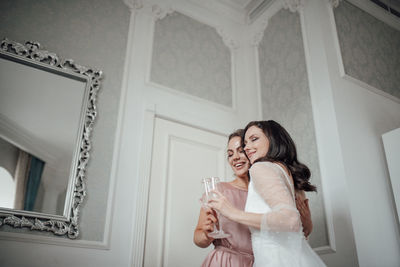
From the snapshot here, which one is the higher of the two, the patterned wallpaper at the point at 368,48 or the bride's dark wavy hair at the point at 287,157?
the patterned wallpaper at the point at 368,48

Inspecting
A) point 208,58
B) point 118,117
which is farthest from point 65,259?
point 208,58

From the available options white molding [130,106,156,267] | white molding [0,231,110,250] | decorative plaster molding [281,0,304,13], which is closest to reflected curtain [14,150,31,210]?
white molding [0,231,110,250]

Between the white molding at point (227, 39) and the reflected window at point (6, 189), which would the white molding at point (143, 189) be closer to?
the reflected window at point (6, 189)

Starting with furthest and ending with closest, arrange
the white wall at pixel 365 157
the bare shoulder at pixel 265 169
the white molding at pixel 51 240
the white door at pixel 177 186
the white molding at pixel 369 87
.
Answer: the white molding at pixel 369 87
the white door at pixel 177 186
the white wall at pixel 365 157
the white molding at pixel 51 240
the bare shoulder at pixel 265 169

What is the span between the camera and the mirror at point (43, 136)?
2461 millimetres

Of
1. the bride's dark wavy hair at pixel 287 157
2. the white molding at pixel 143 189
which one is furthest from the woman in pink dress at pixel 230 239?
the white molding at pixel 143 189

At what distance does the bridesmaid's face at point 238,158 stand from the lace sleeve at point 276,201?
0.63 meters

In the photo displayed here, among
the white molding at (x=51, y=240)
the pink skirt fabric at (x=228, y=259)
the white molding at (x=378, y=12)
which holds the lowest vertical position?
the pink skirt fabric at (x=228, y=259)

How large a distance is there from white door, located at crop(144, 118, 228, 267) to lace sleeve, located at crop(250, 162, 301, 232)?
1.54 metres

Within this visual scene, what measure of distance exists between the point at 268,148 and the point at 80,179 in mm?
1563

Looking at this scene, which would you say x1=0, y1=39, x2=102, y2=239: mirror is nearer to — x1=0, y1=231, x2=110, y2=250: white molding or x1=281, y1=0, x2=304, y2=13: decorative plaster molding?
x1=0, y1=231, x2=110, y2=250: white molding

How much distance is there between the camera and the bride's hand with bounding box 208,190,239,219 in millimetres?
1566

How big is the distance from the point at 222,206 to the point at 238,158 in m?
0.63

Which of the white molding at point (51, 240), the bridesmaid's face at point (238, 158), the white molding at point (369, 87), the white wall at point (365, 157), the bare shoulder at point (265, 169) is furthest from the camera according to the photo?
the white molding at point (369, 87)
